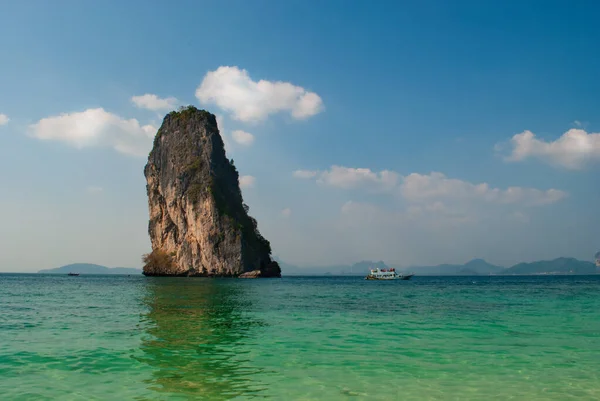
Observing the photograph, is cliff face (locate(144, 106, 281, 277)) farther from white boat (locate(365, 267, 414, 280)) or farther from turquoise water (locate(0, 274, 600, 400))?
turquoise water (locate(0, 274, 600, 400))

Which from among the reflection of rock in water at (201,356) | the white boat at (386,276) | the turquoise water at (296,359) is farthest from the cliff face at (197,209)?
the turquoise water at (296,359)

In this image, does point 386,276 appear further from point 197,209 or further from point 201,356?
point 201,356

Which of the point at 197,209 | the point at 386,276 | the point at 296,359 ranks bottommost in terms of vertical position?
the point at 386,276

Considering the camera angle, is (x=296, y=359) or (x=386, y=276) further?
(x=386, y=276)

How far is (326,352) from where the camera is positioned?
13.6m

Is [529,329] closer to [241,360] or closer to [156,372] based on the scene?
[241,360]

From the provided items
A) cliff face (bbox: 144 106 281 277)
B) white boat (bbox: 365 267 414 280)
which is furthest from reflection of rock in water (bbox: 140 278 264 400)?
cliff face (bbox: 144 106 281 277)

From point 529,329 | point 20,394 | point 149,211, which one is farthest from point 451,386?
point 149,211

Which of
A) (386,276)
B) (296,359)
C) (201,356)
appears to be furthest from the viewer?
(386,276)

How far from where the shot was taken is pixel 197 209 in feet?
401

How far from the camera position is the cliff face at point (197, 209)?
4737 inches

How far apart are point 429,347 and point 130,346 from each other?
31.3 feet

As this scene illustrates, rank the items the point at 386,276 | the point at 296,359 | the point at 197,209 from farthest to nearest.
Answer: the point at 197,209, the point at 386,276, the point at 296,359

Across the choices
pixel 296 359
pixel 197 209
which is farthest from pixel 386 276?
pixel 296 359
